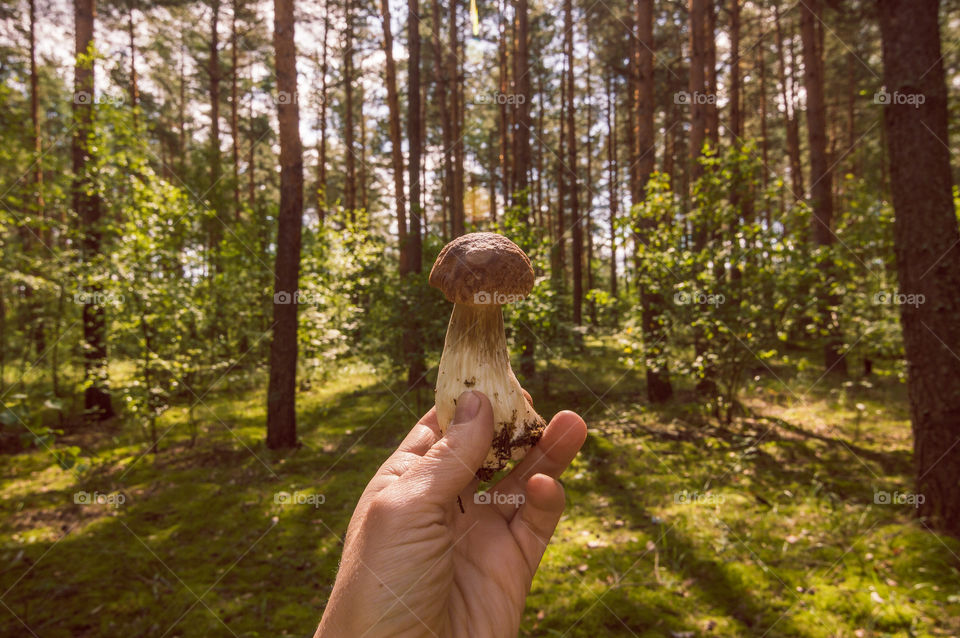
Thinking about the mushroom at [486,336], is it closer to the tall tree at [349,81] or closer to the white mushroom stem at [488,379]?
the white mushroom stem at [488,379]

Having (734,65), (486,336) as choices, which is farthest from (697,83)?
(486,336)

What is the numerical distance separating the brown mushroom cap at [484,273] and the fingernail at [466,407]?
0.43 metres

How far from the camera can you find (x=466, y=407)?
2.11 metres

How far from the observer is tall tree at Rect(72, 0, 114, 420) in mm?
7297

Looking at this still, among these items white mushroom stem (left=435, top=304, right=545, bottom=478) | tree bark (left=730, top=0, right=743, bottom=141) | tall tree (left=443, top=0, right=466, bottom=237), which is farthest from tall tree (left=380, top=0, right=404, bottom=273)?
tree bark (left=730, top=0, right=743, bottom=141)

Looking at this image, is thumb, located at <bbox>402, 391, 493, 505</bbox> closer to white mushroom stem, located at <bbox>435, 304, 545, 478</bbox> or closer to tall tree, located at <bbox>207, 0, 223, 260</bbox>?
white mushroom stem, located at <bbox>435, 304, 545, 478</bbox>

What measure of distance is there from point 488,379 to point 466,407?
0.24 metres

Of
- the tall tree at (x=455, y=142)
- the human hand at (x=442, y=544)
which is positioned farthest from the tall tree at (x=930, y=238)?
the tall tree at (x=455, y=142)

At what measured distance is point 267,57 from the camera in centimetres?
1983

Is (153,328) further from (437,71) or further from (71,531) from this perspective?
(437,71)

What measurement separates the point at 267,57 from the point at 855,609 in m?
24.0

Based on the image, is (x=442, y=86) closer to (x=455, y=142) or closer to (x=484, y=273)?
(x=455, y=142)

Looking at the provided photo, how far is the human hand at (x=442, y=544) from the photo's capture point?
1.82 meters

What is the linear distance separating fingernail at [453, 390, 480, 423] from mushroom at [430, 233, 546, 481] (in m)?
0.09
